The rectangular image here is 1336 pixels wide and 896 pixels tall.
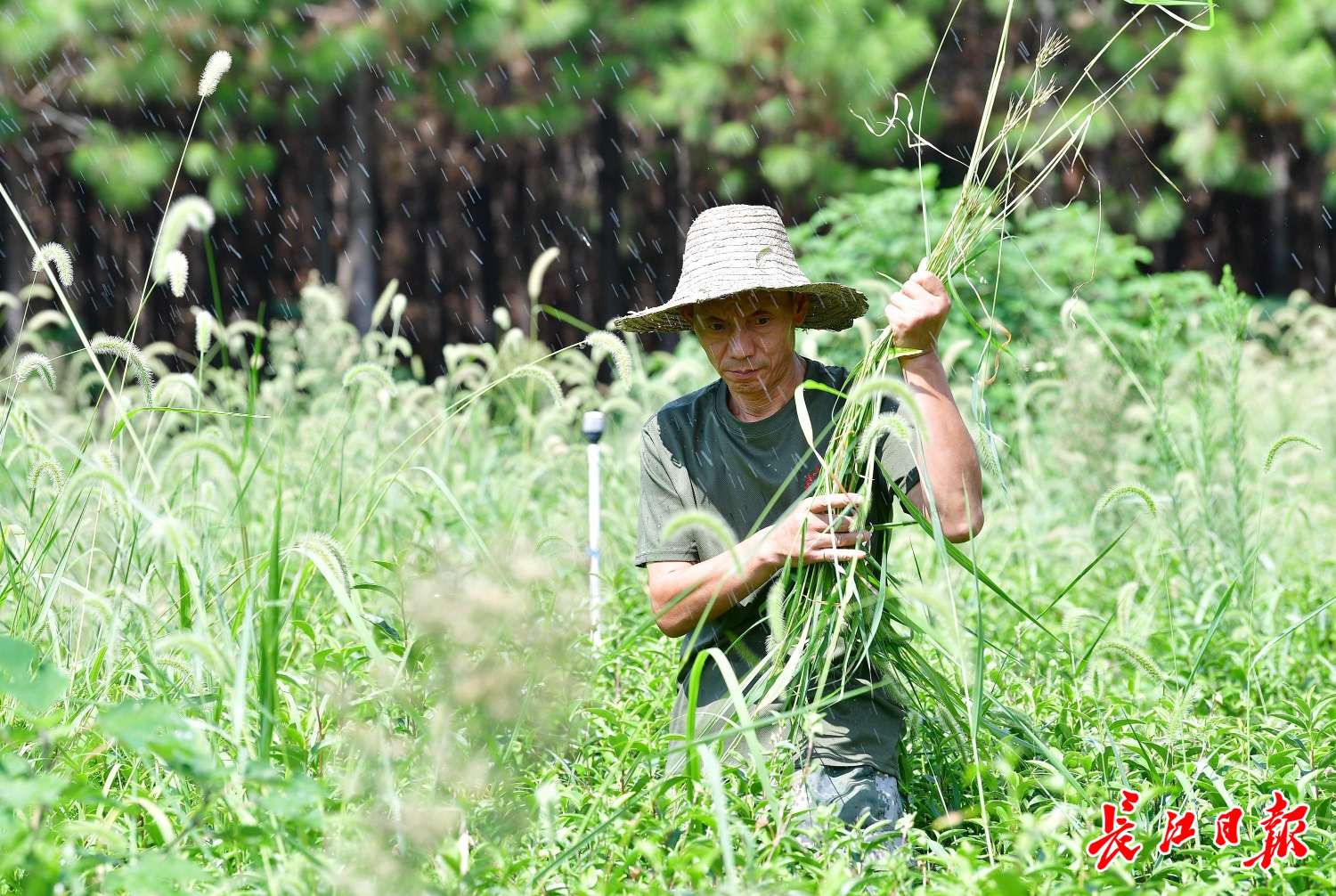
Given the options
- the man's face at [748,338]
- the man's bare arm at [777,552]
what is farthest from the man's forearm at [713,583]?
the man's face at [748,338]

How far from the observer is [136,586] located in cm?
279

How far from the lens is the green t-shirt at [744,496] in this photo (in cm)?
233

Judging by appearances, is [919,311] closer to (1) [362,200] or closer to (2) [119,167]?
(2) [119,167]

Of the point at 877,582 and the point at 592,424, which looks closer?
the point at 877,582

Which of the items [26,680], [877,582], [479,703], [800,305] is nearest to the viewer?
[26,680]

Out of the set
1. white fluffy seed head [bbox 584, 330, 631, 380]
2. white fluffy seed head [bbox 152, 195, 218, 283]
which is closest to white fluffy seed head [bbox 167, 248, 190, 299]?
white fluffy seed head [bbox 152, 195, 218, 283]

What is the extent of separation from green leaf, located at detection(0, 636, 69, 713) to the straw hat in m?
1.21

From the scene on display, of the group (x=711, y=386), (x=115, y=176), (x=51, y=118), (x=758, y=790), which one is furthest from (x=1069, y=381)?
(x=51, y=118)

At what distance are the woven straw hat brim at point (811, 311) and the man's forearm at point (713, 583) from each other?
44cm

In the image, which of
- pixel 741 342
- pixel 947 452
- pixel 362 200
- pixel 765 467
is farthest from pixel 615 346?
pixel 362 200

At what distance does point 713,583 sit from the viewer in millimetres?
2223

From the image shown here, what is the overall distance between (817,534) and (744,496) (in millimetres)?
350

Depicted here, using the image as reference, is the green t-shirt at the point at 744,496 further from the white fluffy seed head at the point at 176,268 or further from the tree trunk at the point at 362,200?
the tree trunk at the point at 362,200

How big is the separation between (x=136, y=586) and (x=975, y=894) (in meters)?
1.88
